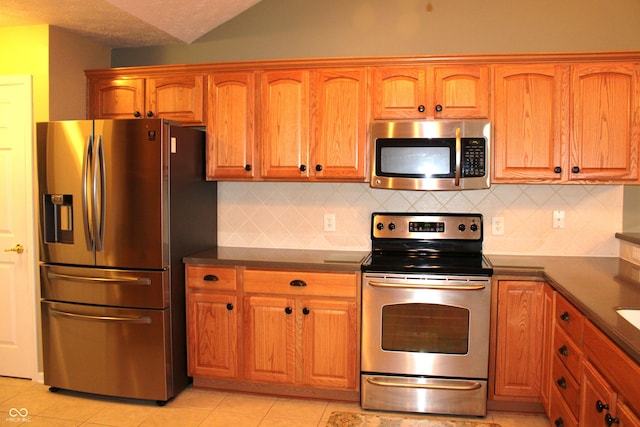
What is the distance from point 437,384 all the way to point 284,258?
1224mm

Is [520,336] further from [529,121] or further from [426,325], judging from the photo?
[529,121]

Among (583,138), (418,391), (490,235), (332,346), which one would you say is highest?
(583,138)

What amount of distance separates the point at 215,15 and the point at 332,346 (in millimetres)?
2471

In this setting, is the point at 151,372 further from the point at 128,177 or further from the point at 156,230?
the point at 128,177

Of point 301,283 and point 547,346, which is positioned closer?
point 547,346

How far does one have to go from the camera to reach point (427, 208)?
339 cm

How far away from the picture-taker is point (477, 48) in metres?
3.29

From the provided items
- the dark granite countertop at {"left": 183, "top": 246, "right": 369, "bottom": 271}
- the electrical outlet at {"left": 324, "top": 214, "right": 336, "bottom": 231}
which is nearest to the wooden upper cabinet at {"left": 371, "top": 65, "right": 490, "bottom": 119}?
the electrical outlet at {"left": 324, "top": 214, "right": 336, "bottom": 231}

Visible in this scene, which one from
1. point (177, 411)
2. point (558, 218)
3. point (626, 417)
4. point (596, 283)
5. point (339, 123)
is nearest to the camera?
point (626, 417)

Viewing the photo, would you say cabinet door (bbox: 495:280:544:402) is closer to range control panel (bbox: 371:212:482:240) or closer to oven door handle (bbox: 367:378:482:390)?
oven door handle (bbox: 367:378:482:390)

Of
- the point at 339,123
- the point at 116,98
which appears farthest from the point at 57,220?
the point at 339,123

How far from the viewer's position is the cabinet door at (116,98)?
3.46 meters

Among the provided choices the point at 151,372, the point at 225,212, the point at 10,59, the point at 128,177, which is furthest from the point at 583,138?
the point at 10,59

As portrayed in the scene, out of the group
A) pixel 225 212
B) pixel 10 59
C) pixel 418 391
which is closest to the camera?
pixel 418 391
